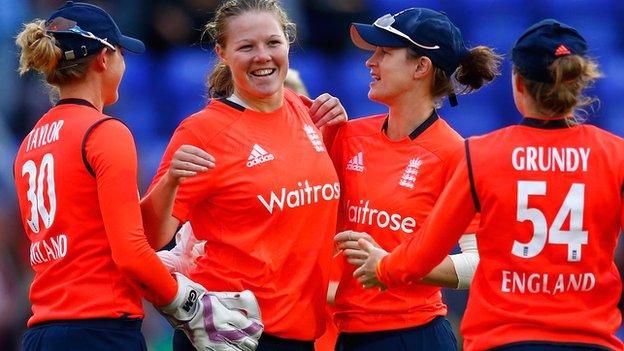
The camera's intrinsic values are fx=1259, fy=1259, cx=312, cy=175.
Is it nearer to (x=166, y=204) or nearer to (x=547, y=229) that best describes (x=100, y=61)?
(x=166, y=204)

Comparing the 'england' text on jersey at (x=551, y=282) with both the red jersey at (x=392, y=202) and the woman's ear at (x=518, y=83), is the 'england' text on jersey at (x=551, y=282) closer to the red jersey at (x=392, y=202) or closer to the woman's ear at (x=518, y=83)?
the woman's ear at (x=518, y=83)

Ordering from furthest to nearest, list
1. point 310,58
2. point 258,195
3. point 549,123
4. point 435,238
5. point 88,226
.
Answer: point 310,58, point 258,195, point 88,226, point 435,238, point 549,123

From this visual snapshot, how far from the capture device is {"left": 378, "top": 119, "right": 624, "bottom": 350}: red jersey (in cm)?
371

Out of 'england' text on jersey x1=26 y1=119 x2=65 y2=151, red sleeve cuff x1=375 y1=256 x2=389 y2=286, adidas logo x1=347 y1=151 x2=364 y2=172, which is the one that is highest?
'england' text on jersey x1=26 y1=119 x2=65 y2=151

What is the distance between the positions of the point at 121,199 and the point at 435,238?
99 cm

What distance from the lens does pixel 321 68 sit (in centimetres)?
892

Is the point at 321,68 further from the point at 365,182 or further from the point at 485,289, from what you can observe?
the point at 485,289

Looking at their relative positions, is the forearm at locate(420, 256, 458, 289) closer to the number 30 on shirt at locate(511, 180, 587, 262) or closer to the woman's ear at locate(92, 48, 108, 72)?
the number 30 on shirt at locate(511, 180, 587, 262)

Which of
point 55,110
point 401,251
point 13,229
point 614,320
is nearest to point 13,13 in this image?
point 13,229

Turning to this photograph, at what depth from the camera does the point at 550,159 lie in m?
3.74

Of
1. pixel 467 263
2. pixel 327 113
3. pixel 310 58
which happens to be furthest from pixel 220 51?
pixel 310 58

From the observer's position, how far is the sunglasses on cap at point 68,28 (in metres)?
4.19

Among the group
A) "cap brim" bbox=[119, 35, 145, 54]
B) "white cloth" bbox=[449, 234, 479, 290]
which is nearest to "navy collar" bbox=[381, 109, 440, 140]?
"white cloth" bbox=[449, 234, 479, 290]

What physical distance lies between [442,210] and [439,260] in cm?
18
